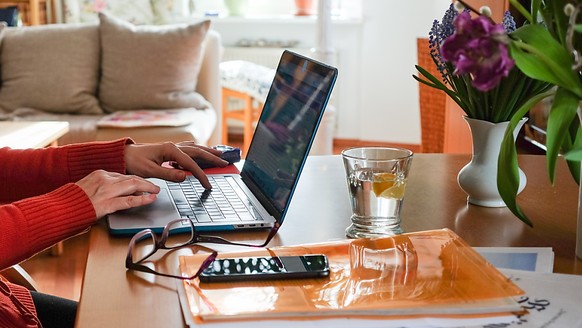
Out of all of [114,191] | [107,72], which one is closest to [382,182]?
[114,191]

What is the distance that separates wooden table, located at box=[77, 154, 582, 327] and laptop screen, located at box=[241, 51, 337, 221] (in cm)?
5

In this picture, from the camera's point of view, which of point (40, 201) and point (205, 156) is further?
point (205, 156)

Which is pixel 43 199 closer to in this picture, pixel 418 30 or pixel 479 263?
pixel 479 263

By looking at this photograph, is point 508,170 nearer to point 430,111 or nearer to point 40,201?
point 40,201

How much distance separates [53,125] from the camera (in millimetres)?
3020

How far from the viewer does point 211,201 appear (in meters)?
1.25

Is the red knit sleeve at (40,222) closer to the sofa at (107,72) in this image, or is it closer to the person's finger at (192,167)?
the person's finger at (192,167)

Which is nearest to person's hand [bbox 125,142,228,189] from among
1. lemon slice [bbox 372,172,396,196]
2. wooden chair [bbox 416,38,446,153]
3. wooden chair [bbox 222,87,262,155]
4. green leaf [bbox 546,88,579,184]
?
lemon slice [bbox 372,172,396,196]

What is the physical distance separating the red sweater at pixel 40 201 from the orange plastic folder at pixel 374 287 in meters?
0.26

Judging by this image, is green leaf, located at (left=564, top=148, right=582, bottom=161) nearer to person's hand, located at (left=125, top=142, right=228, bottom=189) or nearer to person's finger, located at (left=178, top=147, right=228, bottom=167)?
person's hand, located at (left=125, top=142, right=228, bottom=189)

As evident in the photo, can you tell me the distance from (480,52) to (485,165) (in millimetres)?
538

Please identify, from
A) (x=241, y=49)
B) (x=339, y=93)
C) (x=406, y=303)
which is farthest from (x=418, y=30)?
(x=406, y=303)

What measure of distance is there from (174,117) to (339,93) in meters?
1.58

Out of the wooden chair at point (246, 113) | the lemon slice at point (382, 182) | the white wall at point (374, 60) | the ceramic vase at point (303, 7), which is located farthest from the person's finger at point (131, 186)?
the ceramic vase at point (303, 7)
